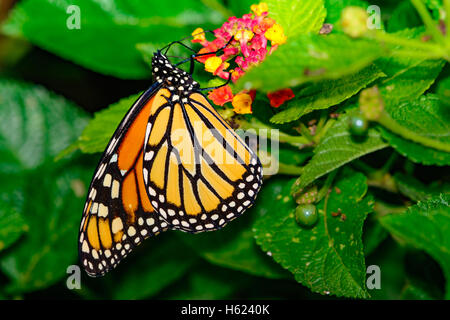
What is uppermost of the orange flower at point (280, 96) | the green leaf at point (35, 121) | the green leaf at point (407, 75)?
the green leaf at point (35, 121)

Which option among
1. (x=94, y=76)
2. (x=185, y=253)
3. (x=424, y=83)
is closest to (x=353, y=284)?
(x=424, y=83)

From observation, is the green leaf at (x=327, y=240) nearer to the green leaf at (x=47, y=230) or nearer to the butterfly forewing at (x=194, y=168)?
the butterfly forewing at (x=194, y=168)

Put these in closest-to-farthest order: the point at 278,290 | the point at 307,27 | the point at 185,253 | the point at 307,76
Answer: the point at 307,76
the point at 307,27
the point at 278,290
the point at 185,253

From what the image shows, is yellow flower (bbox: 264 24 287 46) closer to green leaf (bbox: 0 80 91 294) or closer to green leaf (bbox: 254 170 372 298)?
green leaf (bbox: 254 170 372 298)

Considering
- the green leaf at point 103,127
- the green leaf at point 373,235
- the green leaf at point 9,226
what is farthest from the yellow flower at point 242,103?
the green leaf at point 9,226

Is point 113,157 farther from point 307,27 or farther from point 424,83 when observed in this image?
point 424,83

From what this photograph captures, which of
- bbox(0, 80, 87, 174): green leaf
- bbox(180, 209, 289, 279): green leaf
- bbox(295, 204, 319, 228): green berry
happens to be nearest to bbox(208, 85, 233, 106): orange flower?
bbox(295, 204, 319, 228): green berry

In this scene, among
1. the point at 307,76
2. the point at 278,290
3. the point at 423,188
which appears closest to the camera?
the point at 307,76
